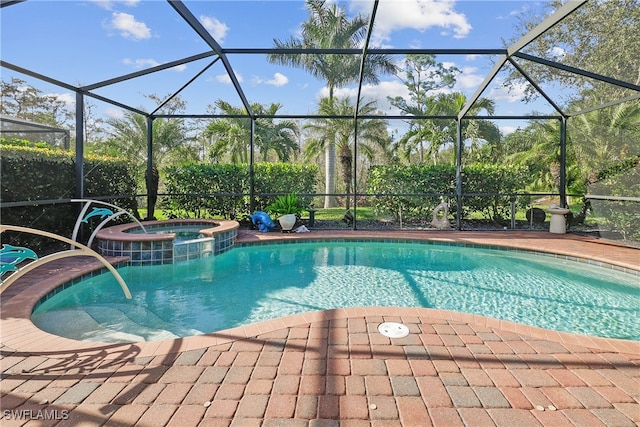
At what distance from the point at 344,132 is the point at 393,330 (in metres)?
12.7

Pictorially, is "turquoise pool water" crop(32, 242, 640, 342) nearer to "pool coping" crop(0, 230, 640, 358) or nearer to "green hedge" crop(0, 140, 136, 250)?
"pool coping" crop(0, 230, 640, 358)

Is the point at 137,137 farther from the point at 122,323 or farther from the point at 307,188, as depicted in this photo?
the point at 122,323

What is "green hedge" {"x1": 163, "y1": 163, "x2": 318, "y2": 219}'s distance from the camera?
10234 millimetres

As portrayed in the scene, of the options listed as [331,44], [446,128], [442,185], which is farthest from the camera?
[446,128]

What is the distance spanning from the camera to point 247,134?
16.3 metres

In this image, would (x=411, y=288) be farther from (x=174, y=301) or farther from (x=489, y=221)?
(x=489, y=221)

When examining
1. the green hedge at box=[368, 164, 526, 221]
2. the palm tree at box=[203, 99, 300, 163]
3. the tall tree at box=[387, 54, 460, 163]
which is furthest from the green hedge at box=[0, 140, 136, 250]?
the tall tree at box=[387, 54, 460, 163]

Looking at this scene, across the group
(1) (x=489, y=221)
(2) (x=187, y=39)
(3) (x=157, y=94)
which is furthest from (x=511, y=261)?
(3) (x=157, y=94)

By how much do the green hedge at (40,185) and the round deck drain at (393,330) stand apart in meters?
6.03

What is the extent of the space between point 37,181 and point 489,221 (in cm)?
1147

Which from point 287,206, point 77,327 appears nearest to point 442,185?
point 287,206

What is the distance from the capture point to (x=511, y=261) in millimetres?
6836

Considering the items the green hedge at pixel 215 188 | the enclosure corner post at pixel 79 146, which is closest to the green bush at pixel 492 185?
the green hedge at pixel 215 188

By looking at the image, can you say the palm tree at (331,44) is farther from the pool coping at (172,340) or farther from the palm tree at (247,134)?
the pool coping at (172,340)
